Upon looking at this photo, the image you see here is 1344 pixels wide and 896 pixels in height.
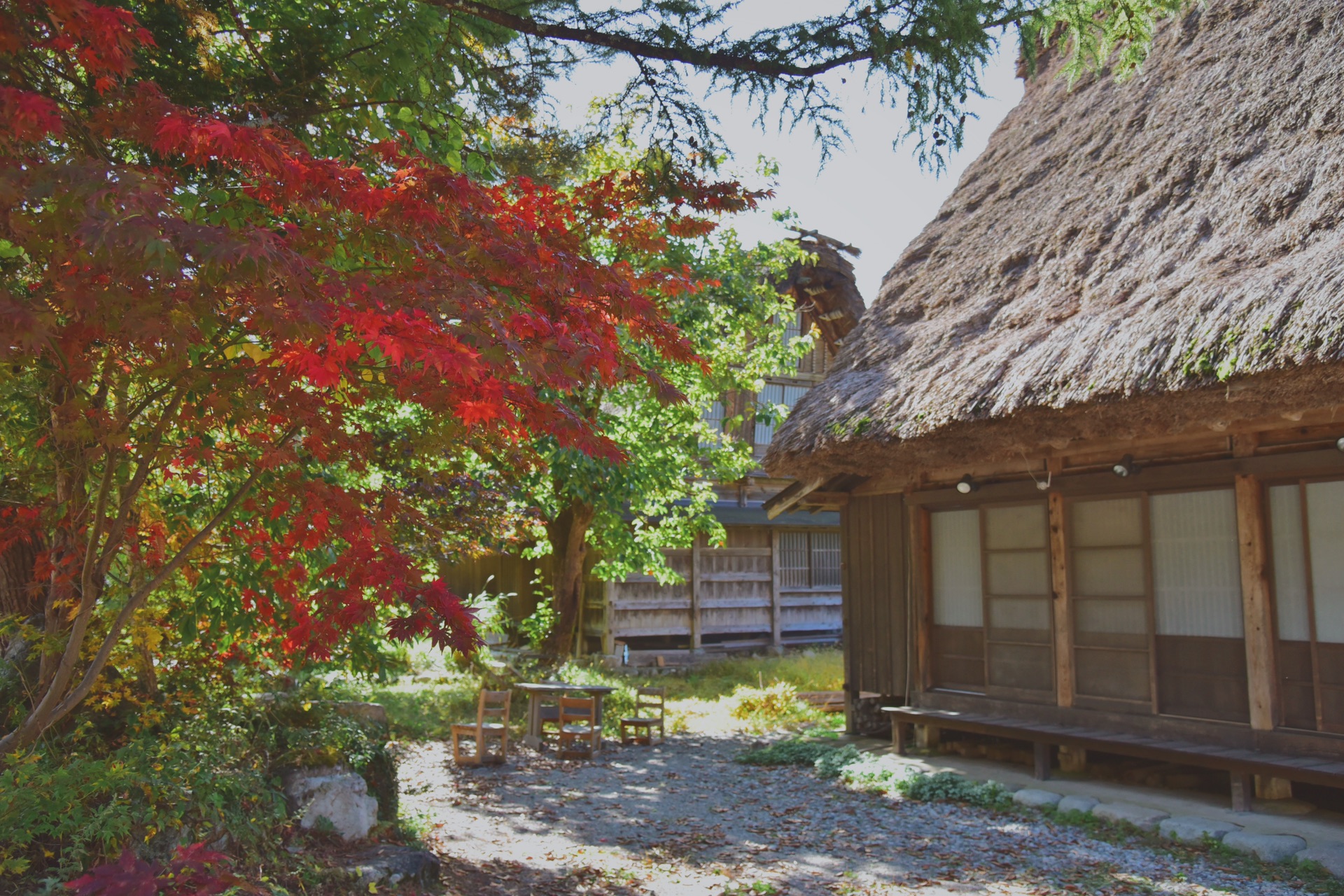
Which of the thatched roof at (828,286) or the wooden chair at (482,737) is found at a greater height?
the thatched roof at (828,286)

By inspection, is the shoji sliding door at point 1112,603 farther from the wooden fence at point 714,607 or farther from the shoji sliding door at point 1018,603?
the wooden fence at point 714,607

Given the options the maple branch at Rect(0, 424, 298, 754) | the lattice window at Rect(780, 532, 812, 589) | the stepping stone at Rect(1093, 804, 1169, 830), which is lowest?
the stepping stone at Rect(1093, 804, 1169, 830)

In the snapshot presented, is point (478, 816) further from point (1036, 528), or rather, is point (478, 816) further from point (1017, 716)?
point (1036, 528)

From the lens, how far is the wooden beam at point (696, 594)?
16.3m

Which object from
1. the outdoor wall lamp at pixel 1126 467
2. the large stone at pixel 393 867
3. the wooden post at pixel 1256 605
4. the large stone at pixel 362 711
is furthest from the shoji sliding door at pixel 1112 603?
the large stone at pixel 362 711

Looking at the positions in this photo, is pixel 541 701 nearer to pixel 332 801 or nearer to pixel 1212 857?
pixel 332 801

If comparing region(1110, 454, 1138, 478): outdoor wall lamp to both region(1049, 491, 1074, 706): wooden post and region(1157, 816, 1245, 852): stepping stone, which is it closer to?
region(1049, 491, 1074, 706): wooden post

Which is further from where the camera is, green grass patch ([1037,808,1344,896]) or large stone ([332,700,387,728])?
large stone ([332,700,387,728])

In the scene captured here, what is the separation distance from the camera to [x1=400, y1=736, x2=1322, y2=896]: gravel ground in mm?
5328

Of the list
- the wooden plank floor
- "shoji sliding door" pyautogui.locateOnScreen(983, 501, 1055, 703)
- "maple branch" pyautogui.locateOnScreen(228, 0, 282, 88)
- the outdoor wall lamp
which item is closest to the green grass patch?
the wooden plank floor

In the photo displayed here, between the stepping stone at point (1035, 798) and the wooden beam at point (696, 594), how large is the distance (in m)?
9.43

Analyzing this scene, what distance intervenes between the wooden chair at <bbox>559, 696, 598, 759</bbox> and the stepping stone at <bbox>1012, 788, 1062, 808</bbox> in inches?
157

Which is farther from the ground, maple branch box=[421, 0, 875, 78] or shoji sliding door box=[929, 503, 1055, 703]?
maple branch box=[421, 0, 875, 78]

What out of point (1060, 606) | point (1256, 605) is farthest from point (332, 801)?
point (1256, 605)
